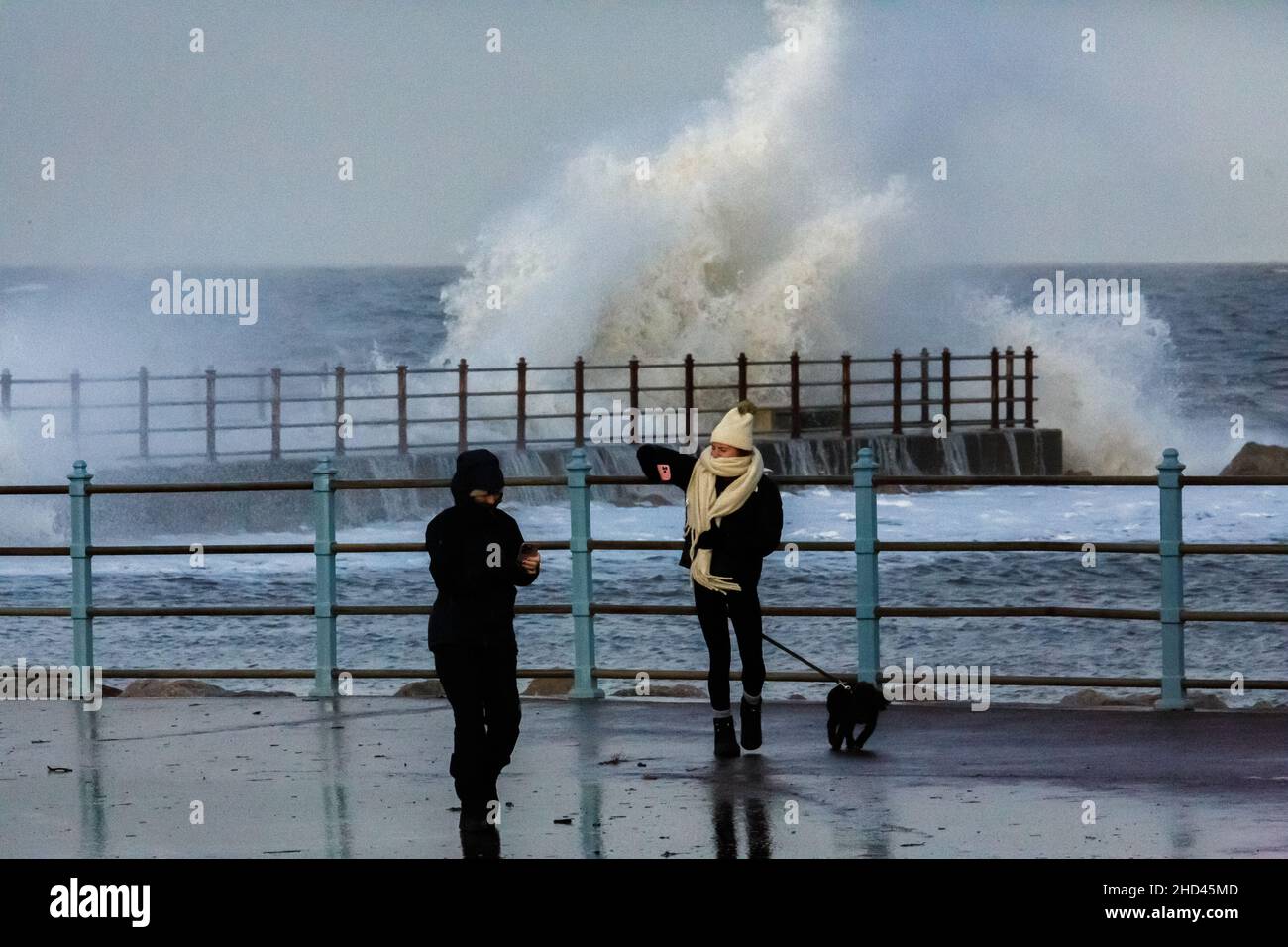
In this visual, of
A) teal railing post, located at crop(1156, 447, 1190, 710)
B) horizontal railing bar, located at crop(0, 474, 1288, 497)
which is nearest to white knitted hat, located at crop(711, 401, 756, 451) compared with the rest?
horizontal railing bar, located at crop(0, 474, 1288, 497)

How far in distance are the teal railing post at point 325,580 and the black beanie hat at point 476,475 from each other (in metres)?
4.05

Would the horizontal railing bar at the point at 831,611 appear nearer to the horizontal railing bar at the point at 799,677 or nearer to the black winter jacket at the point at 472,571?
the horizontal railing bar at the point at 799,677

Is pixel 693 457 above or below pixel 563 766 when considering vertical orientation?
above

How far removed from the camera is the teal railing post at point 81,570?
13.0m

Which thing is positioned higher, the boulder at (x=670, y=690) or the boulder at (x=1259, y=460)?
the boulder at (x=1259, y=460)

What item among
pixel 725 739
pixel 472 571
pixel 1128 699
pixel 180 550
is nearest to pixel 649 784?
pixel 725 739

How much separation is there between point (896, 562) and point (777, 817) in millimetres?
33617

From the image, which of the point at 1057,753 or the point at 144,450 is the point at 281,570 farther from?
the point at 1057,753

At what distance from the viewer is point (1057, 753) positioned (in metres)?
10.3

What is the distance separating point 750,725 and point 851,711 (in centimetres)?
47

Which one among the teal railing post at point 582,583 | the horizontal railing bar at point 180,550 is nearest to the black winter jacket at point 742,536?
the teal railing post at point 582,583
